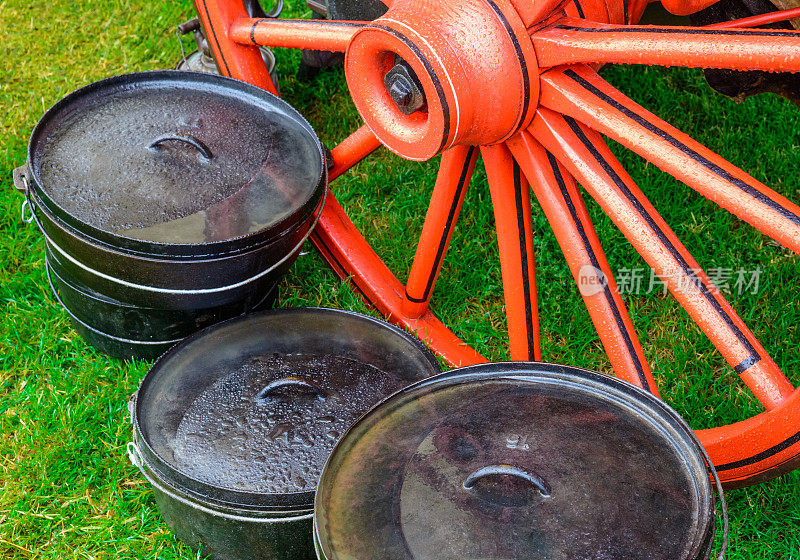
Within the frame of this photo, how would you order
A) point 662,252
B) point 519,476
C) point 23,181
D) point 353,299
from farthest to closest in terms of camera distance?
point 353,299 → point 23,181 → point 662,252 → point 519,476

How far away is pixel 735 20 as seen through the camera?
2.26 meters

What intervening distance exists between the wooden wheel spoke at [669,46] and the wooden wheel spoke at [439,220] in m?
0.54

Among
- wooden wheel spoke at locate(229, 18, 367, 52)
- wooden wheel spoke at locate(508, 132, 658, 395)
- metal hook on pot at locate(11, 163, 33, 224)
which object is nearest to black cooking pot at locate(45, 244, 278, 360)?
metal hook on pot at locate(11, 163, 33, 224)

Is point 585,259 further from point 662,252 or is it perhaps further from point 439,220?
point 439,220

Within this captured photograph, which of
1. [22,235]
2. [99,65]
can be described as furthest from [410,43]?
[99,65]

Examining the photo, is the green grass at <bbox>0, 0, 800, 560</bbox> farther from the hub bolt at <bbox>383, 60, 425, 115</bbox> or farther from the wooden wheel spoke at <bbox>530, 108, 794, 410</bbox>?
the hub bolt at <bbox>383, 60, 425, 115</bbox>

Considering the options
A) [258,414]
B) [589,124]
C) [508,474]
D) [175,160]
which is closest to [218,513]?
[258,414]

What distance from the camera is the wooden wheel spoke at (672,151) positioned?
165 cm

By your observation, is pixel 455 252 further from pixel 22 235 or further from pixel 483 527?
pixel 483 527

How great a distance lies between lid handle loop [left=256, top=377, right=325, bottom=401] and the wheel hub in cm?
60

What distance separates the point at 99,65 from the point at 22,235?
4.02ft

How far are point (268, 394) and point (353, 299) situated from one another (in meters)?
0.81

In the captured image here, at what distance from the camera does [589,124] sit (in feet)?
6.01

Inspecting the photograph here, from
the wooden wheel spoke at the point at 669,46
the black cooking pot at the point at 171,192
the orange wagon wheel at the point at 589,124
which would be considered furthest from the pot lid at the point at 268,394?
the wooden wheel spoke at the point at 669,46
